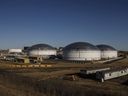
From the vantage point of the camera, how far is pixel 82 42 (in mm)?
113062

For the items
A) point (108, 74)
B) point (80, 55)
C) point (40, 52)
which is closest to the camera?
point (108, 74)

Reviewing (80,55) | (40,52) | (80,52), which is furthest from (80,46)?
(40,52)

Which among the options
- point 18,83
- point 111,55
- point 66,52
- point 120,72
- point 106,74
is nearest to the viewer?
point 18,83

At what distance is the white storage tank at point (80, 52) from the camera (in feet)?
345

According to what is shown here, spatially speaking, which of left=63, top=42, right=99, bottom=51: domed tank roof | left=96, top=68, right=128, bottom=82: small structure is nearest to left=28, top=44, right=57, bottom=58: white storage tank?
left=63, top=42, right=99, bottom=51: domed tank roof

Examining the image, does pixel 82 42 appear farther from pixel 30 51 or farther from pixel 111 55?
pixel 30 51

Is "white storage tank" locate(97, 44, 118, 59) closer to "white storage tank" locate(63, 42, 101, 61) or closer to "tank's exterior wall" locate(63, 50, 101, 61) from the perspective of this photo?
"white storage tank" locate(63, 42, 101, 61)

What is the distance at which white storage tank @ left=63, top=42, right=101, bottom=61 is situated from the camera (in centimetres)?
10525

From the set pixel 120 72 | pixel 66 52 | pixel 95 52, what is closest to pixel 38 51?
pixel 66 52

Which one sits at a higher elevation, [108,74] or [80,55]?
[80,55]

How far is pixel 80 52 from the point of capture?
4136 inches

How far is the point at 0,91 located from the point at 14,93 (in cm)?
243

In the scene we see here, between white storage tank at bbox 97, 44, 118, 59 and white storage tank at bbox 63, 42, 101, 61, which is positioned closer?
white storage tank at bbox 63, 42, 101, 61

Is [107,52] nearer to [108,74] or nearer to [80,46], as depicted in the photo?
[80,46]
